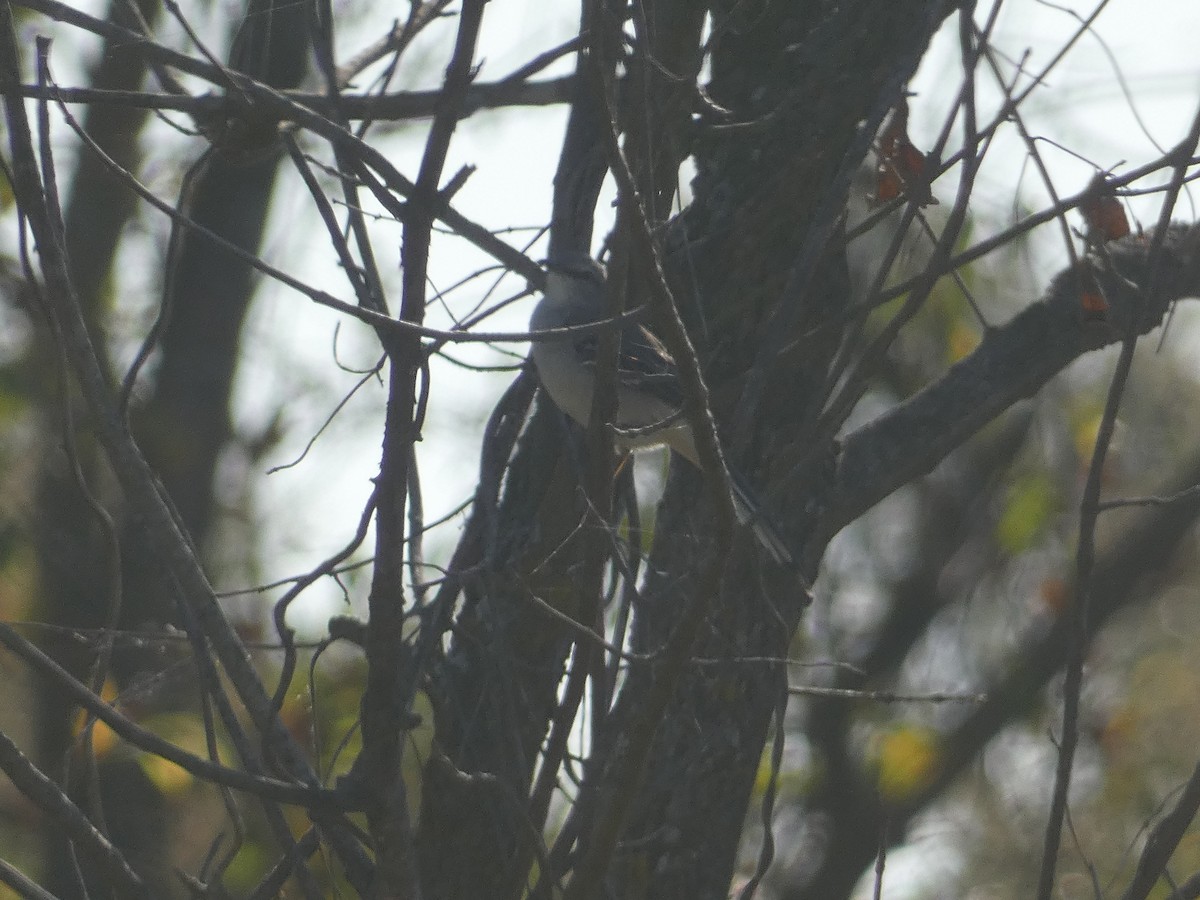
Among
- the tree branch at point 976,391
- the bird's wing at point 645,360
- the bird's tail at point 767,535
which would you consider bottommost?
the bird's tail at point 767,535

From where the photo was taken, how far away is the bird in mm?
3176

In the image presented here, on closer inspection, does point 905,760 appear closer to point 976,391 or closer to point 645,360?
point 645,360

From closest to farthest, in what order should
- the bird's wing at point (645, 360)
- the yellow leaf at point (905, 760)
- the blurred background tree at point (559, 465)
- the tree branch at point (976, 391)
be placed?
the blurred background tree at point (559, 465)
the tree branch at point (976, 391)
the bird's wing at point (645, 360)
the yellow leaf at point (905, 760)

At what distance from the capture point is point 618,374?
242 centimetres

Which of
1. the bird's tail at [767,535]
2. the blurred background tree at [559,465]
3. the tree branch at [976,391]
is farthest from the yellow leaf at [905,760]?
the bird's tail at [767,535]

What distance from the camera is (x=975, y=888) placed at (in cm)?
859

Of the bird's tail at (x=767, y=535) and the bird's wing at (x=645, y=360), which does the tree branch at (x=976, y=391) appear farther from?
the bird's wing at (x=645, y=360)

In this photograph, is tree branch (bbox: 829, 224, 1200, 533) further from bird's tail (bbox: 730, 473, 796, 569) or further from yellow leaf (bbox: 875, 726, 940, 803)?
yellow leaf (bbox: 875, 726, 940, 803)

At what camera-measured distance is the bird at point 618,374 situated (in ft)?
10.4

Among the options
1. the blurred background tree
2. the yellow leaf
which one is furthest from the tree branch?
the yellow leaf

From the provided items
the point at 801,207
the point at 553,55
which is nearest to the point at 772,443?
the point at 801,207

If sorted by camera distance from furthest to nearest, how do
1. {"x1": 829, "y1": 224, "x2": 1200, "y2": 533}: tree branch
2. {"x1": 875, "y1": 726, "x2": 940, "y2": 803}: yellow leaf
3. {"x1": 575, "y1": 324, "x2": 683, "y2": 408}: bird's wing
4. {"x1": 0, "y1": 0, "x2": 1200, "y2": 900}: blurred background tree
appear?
{"x1": 875, "y1": 726, "x2": 940, "y2": 803}: yellow leaf, {"x1": 575, "y1": 324, "x2": 683, "y2": 408}: bird's wing, {"x1": 829, "y1": 224, "x2": 1200, "y2": 533}: tree branch, {"x1": 0, "y1": 0, "x2": 1200, "y2": 900}: blurred background tree

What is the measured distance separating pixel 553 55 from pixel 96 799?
1.56 meters

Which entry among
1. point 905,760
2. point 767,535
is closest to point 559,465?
point 767,535
